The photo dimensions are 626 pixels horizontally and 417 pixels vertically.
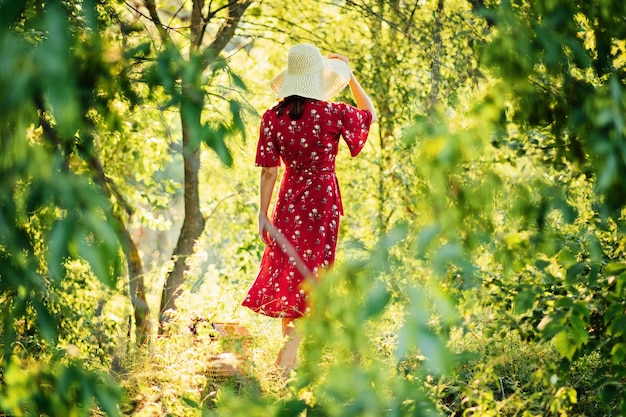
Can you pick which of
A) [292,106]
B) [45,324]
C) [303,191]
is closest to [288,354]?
[303,191]

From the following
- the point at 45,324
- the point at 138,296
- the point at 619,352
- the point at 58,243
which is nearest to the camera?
the point at 58,243

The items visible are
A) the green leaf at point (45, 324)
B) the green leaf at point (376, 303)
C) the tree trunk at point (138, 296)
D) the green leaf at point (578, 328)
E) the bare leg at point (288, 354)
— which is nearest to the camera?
the green leaf at point (376, 303)

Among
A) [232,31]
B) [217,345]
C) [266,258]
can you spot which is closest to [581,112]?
[217,345]

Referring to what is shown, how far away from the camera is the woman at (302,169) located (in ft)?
12.1

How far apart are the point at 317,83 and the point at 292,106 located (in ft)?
0.46

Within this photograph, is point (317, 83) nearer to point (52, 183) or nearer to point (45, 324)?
point (45, 324)

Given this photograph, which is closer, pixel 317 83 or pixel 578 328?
pixel 578 328

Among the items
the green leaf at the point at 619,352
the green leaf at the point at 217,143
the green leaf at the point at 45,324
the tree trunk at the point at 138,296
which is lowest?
the tree trunk at the point at 138,296

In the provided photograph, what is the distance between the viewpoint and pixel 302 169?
12.3 feet

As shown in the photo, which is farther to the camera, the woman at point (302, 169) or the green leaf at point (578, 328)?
the woman at point (302, 169)

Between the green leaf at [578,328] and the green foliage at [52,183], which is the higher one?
the green foliage at [52,183]

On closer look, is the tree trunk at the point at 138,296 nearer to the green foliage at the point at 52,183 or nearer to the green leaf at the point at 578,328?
the green leaf at the point at 578,328

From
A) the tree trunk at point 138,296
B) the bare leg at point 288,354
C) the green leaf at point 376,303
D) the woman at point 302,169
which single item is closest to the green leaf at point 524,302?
the green leaf at point 376,303

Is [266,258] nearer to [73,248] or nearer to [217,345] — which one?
[217,345]
